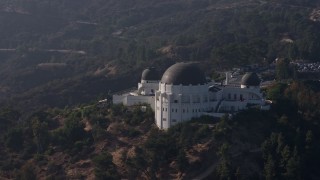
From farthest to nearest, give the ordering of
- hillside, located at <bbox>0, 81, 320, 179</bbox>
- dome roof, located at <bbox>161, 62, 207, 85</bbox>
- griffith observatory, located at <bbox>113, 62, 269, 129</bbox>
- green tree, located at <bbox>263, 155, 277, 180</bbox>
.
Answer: dome roof, located at <bbox>161, 62, 207, 85</bbox> → griffith observatory, located at <bbox>113, 62, 269, 129</bbox> → hillside, located at <bbox>0, 81, 320, 179</bbox> → green tree, located at <bbox>263, 155, 277, 180</bbox>

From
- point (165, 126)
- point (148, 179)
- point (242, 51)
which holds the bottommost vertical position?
point (148, 179)

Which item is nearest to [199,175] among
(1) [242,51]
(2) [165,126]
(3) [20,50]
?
(2) [165,126]

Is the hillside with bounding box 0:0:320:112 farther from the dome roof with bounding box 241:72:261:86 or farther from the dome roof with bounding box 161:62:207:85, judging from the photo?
the dome roof with bounding box 161:62:207:85

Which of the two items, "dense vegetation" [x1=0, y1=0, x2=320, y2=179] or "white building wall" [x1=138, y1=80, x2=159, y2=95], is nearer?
"dense vegetation" [x1=0, y1=0, x2=320, y2=179]

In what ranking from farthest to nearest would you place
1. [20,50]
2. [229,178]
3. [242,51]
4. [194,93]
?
1. [20,50]
2. [242,51]
3. [194,93]
4. [229,178]

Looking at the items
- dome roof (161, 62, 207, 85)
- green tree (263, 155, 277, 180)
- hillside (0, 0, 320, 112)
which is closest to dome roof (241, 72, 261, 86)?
dome roof (161, 62, 207, 85)

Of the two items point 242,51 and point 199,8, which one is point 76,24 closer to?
point 199,8

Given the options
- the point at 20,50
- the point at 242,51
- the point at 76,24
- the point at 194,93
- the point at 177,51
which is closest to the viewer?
the point at 194,93

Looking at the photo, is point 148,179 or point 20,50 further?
point 20,50
